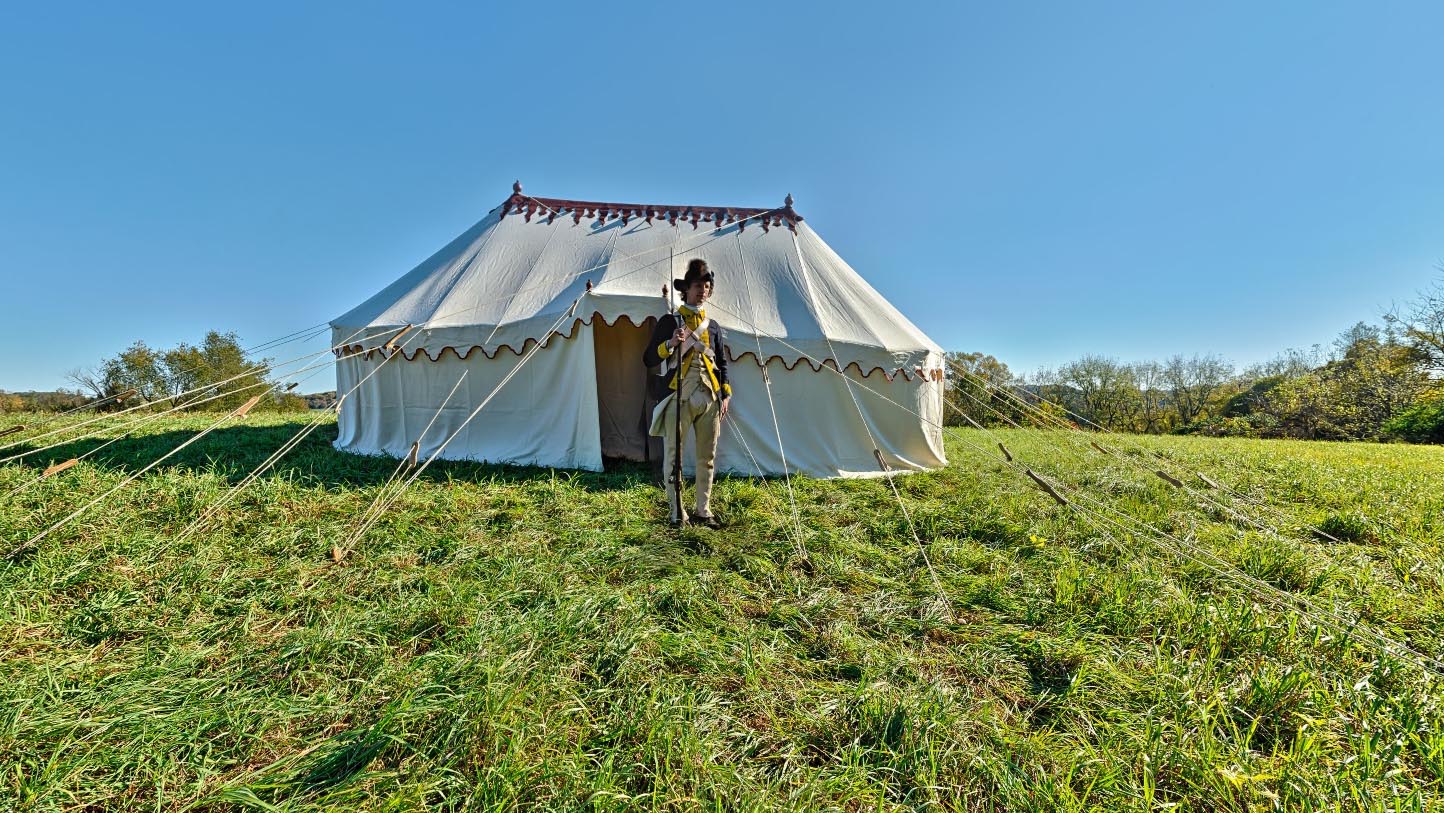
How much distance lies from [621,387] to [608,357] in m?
0.35

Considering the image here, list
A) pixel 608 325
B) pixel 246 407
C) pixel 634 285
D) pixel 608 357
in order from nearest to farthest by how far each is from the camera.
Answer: pixel 246 407 → pixel 634 285 → pixel 608 325 → pixel 608 357

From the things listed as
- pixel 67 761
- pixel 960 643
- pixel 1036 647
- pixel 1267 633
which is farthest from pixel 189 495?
pixel 1267 633

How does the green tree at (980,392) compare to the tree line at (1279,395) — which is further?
the tree line at (1279,395)

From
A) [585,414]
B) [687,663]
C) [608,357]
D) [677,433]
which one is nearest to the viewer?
[687,663]

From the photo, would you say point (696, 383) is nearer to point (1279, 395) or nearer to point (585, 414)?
point (585, 414)

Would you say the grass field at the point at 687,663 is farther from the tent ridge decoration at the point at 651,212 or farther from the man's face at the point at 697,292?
the tent ridge decoration at the point at 651,212

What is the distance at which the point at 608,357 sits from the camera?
5.48m

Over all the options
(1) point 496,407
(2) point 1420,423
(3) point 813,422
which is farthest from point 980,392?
(2) point 1420,423

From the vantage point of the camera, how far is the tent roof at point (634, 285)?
4.29 m

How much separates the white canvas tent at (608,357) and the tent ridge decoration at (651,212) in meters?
0.44

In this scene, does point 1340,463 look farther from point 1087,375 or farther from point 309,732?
point 1087,375

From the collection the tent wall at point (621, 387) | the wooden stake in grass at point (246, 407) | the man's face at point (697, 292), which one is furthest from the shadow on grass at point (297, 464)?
the man's face at point (697, 292)

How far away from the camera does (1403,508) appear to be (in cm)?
331

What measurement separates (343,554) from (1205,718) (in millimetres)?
2953
